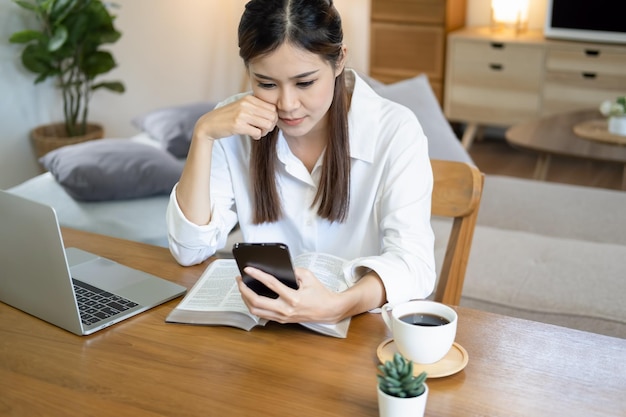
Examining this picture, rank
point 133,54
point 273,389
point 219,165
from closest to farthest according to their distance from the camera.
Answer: point 273,389
point 219,165
point 133,54

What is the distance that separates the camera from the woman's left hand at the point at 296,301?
4.14ft

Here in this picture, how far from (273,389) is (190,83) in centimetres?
379

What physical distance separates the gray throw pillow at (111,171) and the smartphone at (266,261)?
1796 mm

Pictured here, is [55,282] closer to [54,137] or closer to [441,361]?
[441,361]

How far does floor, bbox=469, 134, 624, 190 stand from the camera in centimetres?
454

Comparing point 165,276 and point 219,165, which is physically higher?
point 219,165

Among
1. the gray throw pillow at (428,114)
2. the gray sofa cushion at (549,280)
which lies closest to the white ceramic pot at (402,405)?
the gray sofa cushion at (549,280)

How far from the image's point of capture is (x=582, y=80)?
467cm

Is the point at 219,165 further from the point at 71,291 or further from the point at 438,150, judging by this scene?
the point at 438,150

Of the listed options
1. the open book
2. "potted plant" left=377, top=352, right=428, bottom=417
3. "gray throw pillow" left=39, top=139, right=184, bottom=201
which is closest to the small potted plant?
"gray throw pillow" left=39, top=139, right=184, bottom=201

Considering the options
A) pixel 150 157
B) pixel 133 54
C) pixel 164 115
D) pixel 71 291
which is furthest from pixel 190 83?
pixel 71 291

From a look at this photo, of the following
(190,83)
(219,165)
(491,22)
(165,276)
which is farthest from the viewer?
(491,22)

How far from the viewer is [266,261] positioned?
4.07 ft

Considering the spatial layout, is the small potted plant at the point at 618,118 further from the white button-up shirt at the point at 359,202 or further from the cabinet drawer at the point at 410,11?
the white button-up shirt at the point at 359,202
